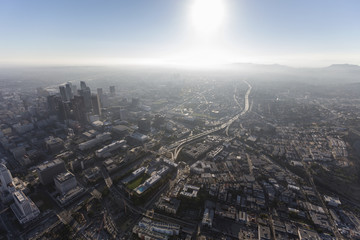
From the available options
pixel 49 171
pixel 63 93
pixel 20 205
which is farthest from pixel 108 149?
pixel 63 93

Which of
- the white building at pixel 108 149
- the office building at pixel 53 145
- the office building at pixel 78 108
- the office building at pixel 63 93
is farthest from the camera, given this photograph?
the office building at pixel 63 93

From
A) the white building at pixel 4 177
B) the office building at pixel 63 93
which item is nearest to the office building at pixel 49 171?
the white building at pixel 4 177

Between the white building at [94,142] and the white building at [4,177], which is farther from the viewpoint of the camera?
the white building at [94,142]

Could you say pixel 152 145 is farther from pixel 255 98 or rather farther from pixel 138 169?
pixel 255 98

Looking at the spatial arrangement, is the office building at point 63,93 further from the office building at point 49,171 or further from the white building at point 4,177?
the white building at point 4,177

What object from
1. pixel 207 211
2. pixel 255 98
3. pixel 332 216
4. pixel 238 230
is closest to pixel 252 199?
pixel 238 230

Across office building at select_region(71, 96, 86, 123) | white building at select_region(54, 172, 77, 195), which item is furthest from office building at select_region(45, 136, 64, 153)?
office building at select_region(71, 96, 86, 123)

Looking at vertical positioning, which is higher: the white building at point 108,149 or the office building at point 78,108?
the office building at point 78,108

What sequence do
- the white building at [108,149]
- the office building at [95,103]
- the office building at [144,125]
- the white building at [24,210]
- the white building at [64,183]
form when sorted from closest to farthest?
the white building at [24,210]
the white building at [64,183]
the white building at [108,149]
the office building at [144,125]
the office building at [95,103]
